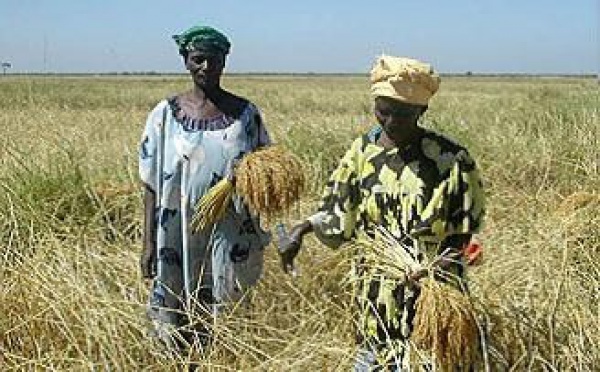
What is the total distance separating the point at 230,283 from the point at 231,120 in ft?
1.79

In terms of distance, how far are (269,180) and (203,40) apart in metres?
0.51

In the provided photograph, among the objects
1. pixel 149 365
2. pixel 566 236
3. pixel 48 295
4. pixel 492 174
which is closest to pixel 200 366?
pixel 149 365

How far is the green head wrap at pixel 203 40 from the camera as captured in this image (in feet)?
9.45

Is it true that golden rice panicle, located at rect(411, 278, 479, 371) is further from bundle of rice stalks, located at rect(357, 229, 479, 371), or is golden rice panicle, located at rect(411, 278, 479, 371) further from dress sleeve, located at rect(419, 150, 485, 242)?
dress sleeve, located at rect(419, 150, 485, 242)

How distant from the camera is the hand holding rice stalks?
2.74 m

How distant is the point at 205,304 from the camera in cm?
304

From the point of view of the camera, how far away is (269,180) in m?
2.73

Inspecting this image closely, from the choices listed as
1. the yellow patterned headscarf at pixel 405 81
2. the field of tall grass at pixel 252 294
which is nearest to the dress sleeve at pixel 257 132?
the field of tall grass at pixel 252 294

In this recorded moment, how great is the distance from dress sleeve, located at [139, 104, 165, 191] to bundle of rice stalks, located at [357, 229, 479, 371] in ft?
2.85

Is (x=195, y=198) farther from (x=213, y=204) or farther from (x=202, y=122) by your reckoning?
(x=202, y=122)

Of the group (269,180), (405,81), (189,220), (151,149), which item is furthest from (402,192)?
(151,149)

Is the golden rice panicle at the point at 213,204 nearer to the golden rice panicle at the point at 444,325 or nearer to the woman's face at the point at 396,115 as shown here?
the woman's face at the point at 396,115

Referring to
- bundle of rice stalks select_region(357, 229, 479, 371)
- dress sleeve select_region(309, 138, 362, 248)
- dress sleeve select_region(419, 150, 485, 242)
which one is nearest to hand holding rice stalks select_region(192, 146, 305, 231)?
dress sleeve select_region(309, 138, 362, 248)

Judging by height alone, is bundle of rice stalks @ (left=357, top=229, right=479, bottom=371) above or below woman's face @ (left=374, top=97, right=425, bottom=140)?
below
